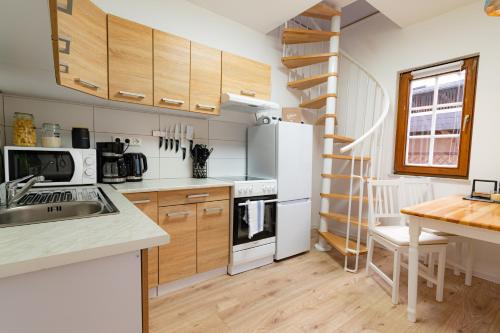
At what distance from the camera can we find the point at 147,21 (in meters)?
1.95

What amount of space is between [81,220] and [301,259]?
2123 millimetres

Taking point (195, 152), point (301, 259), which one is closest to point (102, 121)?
point (195, 152)

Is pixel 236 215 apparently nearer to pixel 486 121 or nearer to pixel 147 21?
pixel 147 21

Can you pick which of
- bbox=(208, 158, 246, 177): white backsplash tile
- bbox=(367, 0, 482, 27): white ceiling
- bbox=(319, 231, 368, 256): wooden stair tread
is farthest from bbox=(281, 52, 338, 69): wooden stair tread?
bbox=(319, 231, 368, 256): wooden stair tread

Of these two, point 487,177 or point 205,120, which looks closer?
point 487,177

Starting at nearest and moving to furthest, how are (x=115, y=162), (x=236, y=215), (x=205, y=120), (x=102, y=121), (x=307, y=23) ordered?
(x=115, y=162) → (x=102, y=121) → (x=236, y=215) → (x=205, y=120) → (x=307, y=23)

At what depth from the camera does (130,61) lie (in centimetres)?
168

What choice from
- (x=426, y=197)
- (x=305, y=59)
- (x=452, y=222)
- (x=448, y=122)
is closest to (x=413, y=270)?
(x=452, y=222)

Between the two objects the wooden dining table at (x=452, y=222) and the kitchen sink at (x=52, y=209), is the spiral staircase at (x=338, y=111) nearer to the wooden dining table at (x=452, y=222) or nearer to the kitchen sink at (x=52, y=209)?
the wooden dining table at (x=452, y=222)

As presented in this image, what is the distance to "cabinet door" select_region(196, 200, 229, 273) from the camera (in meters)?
1.86

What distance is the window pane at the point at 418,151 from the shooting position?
2.47m

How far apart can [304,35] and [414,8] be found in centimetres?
105

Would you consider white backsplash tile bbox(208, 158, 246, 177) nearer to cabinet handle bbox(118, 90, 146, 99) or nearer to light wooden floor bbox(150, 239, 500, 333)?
cabinet handle bbox(118, 90, 146, 99)

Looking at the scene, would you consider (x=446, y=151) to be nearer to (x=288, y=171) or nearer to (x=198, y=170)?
(x=288, y=171)
